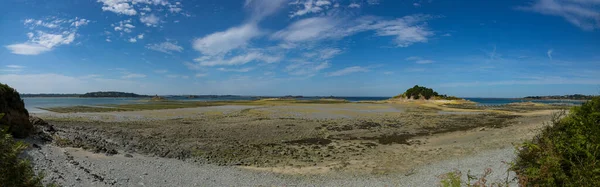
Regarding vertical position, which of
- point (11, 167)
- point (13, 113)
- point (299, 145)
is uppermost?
point (13, 113)

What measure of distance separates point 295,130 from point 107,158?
1414 centimetres

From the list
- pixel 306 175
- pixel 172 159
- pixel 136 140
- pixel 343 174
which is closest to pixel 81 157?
pixel 172 159

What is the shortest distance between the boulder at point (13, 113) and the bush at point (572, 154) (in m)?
17.5

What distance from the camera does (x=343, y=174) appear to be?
1189 centimetres

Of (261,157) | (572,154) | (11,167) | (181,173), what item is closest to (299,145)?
A: (261,157)

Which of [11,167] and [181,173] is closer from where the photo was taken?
[11,167]

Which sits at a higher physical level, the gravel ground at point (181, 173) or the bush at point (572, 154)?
the bush at point (572, 154)

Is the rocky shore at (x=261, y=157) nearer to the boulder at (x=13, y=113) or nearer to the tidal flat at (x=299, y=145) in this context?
the tidal flat at (x=299, y=145)

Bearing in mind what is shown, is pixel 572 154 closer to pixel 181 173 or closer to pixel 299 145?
pixel 181 173

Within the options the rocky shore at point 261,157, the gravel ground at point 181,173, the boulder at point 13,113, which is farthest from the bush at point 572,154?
the boulder at point 13,113

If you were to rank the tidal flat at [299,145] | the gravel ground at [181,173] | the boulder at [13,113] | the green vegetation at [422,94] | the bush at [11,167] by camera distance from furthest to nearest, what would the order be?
the green vegetation at [422,94]
the tidal flat at [299,145]
the boulder at [13,113]
the gravel ground at [181,173]
the bush at [11,167]

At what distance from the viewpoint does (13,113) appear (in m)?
12.7

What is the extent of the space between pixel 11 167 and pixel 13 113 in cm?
1243

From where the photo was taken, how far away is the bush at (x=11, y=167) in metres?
3.80
